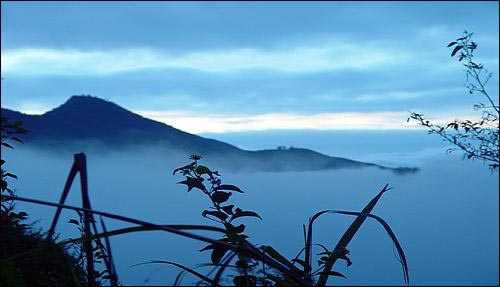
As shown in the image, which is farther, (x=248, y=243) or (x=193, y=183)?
(x=193, y=183)

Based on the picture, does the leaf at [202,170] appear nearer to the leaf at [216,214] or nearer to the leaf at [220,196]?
the leaf at [220,196]

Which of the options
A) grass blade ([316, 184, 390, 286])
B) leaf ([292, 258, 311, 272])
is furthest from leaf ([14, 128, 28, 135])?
grass blade ([316, 184, 390, 286])

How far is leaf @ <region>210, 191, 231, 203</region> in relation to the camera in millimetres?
1809

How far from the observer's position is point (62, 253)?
0.89 meters

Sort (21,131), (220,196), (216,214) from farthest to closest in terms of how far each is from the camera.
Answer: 1. (21,131)
2. (220,196)
3. (216,214)

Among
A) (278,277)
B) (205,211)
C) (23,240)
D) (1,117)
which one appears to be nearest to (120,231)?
(278,277)

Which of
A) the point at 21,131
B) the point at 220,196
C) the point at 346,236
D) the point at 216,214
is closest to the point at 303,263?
the point at 346,236

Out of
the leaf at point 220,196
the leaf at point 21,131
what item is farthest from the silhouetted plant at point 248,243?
the leaf at point 21,131

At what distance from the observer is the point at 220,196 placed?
1811 millimetres

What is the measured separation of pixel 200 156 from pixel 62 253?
1.11 meters

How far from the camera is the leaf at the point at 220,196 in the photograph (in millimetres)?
1809

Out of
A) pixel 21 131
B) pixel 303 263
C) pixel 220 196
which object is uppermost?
pixel 21 131

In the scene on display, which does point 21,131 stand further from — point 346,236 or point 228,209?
point 346,236

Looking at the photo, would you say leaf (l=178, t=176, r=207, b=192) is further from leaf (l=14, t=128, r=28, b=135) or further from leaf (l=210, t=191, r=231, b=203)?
leaf (l=14, t=128, r=28, b=135)
